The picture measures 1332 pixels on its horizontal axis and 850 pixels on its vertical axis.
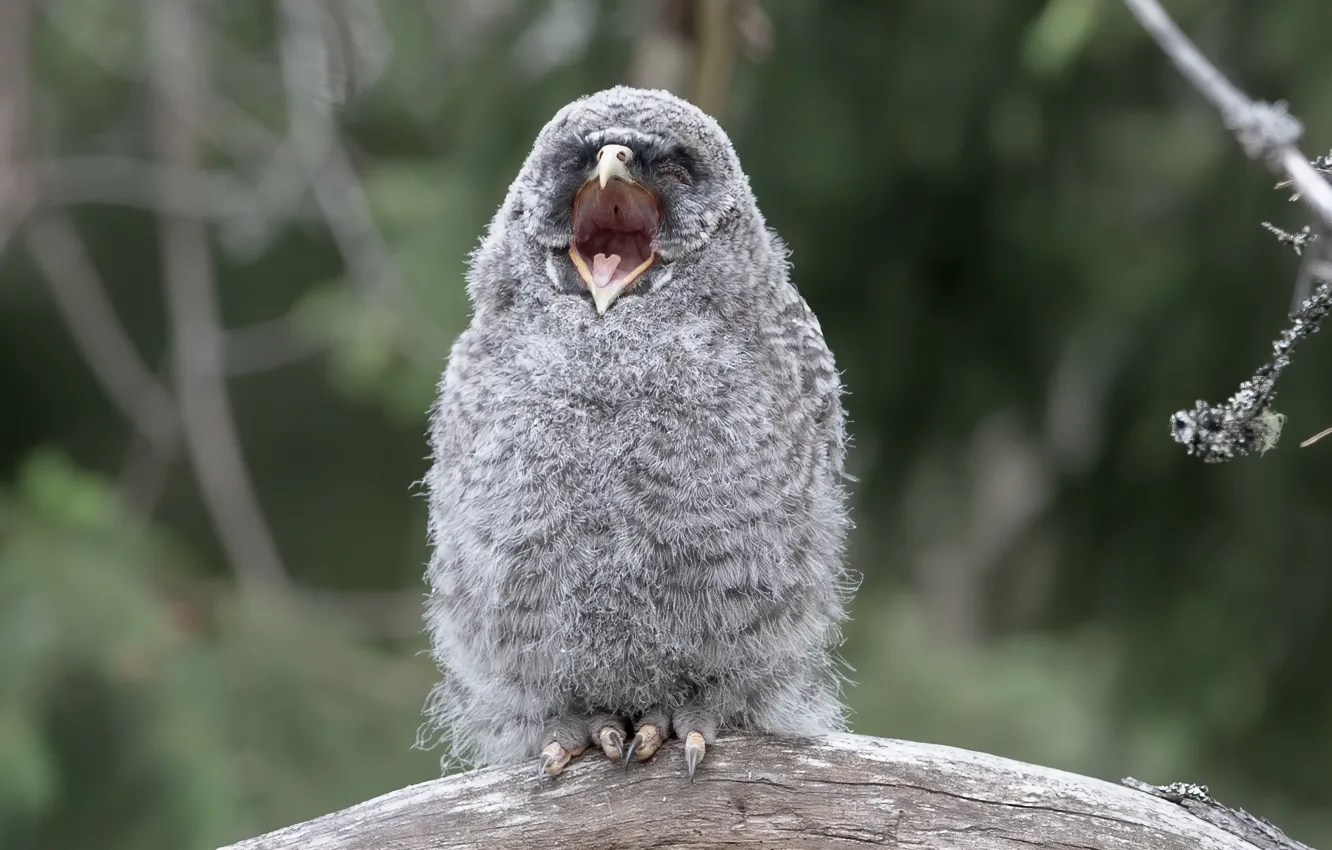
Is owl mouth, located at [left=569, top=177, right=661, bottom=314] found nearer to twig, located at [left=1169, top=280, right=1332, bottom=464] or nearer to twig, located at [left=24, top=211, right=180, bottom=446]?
twig, located at [left=1169, top=280, right=1332, bottom=464]

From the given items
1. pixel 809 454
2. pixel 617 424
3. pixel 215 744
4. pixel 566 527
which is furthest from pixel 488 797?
pixel 215 744

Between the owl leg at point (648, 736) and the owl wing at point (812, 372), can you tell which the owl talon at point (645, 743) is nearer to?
the owl leg at point (648, 736)

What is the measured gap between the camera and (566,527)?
8.80ft

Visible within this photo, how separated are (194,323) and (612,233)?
3336mm

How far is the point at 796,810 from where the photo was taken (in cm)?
259

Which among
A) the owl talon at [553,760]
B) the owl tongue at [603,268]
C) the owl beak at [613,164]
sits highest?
the owl beak at [613,164]

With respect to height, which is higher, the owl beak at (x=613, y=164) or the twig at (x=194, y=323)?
the twig at (x=194, y=323)

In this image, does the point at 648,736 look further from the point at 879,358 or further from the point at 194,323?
the point at 194,323

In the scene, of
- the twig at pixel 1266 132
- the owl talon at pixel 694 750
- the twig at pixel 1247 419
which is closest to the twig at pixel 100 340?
the owl talon at pixel 694 750

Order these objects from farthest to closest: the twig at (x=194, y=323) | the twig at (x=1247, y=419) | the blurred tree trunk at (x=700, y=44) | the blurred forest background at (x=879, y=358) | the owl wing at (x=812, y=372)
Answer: the twig at (x=194, y=323)
the blurred forest background at (x=879, y=358)
the blurred tree trunk at (x=700, y=44)
the owl wing at (x=812, y=372)
the twig at (x=1247, y=419)

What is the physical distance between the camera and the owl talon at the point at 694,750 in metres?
2.62

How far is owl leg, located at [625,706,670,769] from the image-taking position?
2.66m

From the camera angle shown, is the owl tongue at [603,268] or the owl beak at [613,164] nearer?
the owl beak at [613,164]

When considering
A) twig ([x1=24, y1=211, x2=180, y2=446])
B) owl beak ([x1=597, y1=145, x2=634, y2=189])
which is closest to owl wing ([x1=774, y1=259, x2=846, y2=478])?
owl beak ([x1=597, y1=145, x2=634, y2=189])
